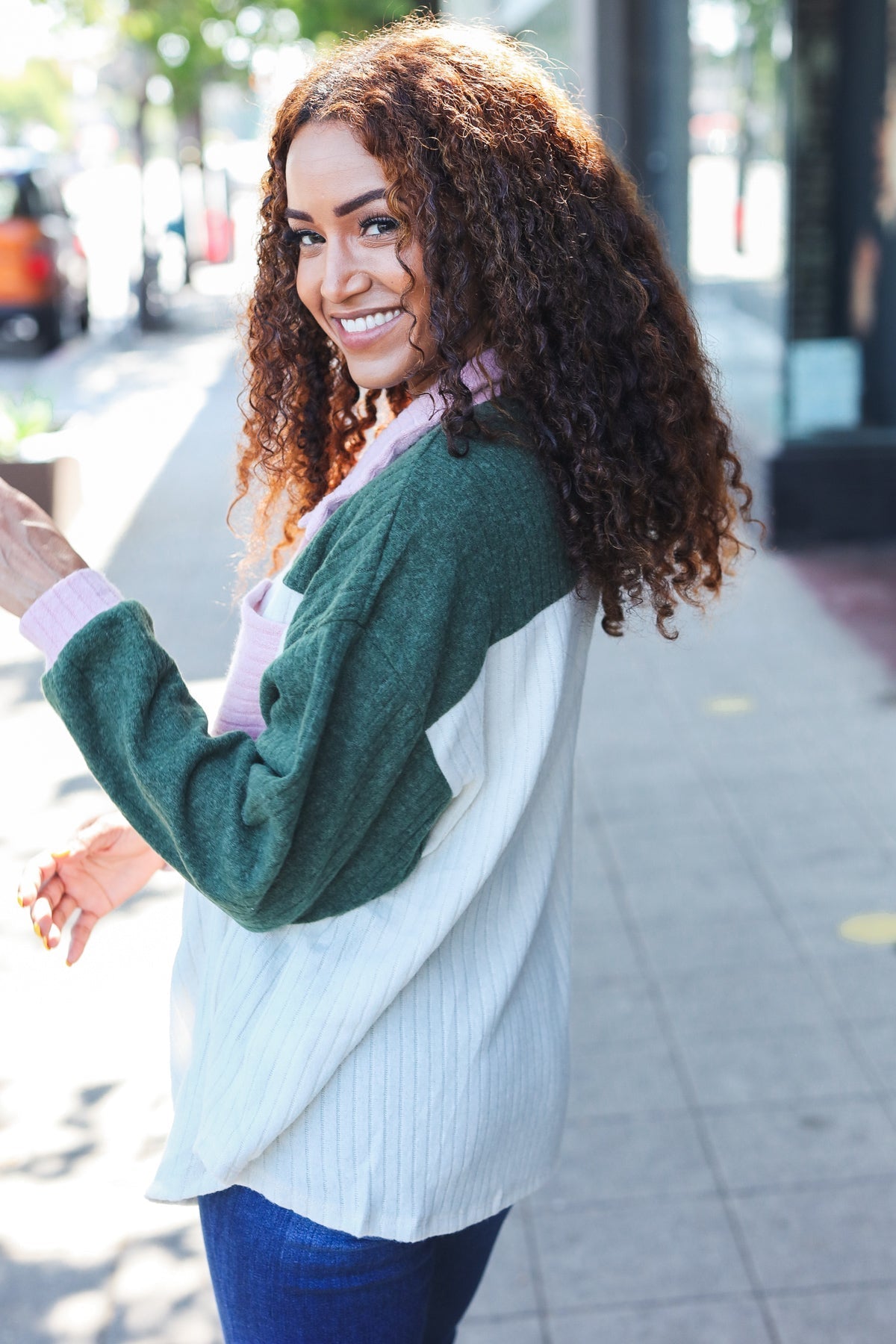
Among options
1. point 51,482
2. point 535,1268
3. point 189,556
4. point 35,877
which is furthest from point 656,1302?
point 189,556

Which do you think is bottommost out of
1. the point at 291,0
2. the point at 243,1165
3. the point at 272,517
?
the point at 243,1165

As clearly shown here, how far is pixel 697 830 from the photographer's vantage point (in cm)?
499

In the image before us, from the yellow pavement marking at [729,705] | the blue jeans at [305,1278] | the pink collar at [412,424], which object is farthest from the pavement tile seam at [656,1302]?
the yellow pavement marking at [729,705]

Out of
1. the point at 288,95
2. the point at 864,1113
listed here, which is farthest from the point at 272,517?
the point at 864,1113

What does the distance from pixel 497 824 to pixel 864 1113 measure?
2.25m

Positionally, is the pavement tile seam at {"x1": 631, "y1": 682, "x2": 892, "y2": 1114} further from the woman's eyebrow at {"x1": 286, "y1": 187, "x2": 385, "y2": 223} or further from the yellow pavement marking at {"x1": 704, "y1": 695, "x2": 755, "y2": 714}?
the woman's eyebrow at {"x1": 286, "y1": 187, "x2": 385, "y2": 223}

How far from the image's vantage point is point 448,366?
1519mm

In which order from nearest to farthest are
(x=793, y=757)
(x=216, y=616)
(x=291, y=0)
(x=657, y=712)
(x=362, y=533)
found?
1. (x=362, y=533)
2. (x=793, y=757)
3. (x=657, y=712)
4. (x=216, y=616)
5. (x=291, y=0)

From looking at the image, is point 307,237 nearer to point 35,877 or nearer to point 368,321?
point 368,321

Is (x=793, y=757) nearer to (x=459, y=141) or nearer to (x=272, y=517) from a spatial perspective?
(x=272, y=517)

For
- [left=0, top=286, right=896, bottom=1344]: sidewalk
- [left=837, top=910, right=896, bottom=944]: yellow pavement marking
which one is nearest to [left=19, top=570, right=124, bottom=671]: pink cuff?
[left=0, top=286, right=896, bottom=1344]: sidewalk

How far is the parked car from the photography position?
17000 mm

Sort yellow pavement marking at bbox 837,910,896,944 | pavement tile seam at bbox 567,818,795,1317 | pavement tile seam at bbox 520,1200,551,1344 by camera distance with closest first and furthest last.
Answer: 1. pavement tile seam at bbox 520,1200,551,1344
2. pavement tile seam at bbox 567,818,795,1317
3. yellow pavement marking at bbox 837,910,896,944

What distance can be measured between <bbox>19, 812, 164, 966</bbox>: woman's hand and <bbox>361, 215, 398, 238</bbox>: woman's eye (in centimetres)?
79
